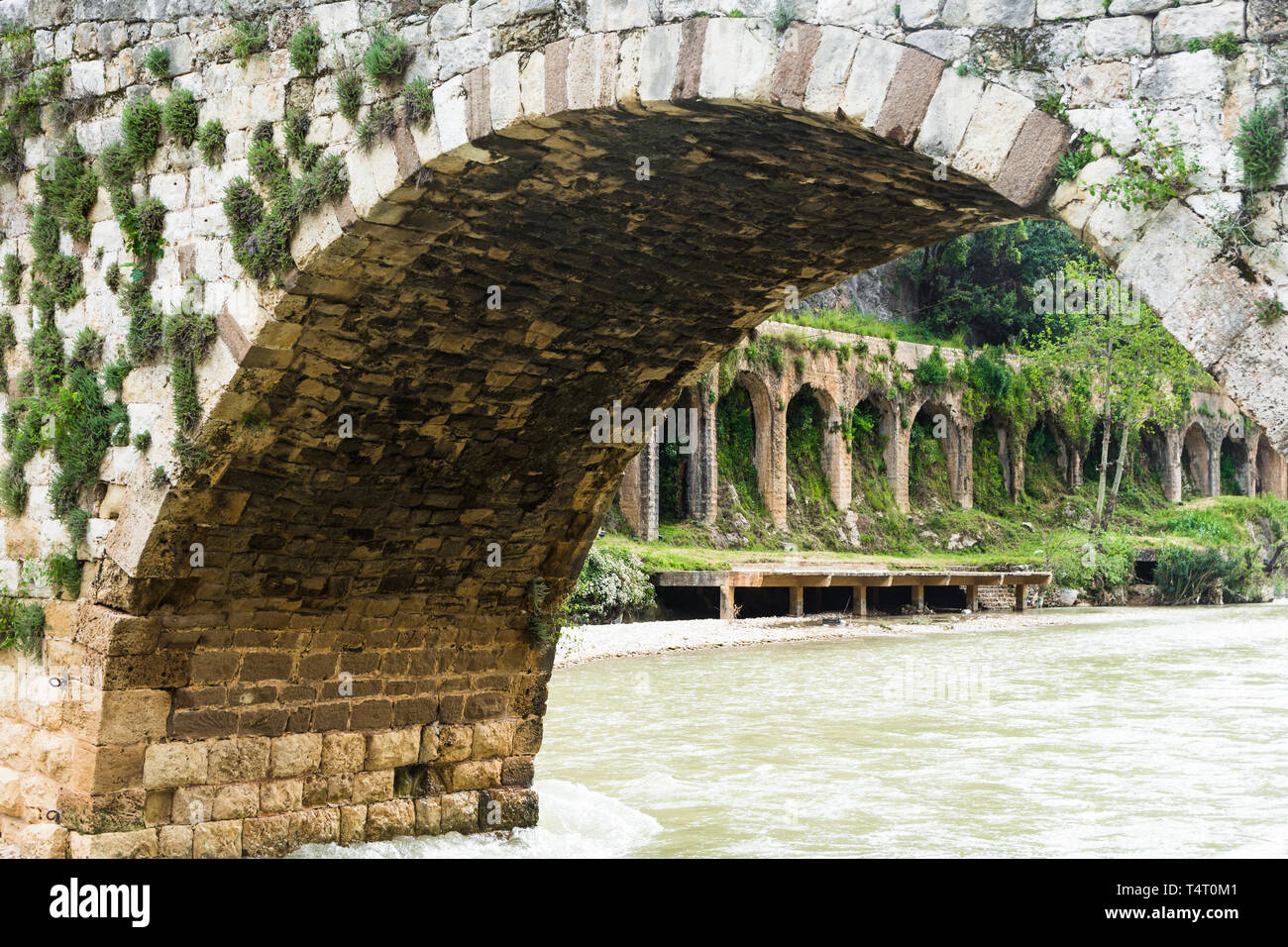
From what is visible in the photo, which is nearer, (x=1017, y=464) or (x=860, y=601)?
(x=860, y=601)

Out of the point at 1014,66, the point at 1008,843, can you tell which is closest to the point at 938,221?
the point at 1014,66

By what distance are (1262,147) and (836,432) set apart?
918 inches

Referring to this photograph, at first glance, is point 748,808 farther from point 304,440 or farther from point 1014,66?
point 1014,66

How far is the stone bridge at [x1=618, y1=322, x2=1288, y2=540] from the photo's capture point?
23.0 meters

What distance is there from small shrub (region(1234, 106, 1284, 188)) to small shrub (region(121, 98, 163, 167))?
174 inches

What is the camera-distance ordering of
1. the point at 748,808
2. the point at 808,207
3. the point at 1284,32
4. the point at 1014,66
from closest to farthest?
the point at 1284,32 → the point at 1014,66 → the point at 808,207 → the point at 748,808

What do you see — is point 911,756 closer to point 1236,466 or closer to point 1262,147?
point 1262,147

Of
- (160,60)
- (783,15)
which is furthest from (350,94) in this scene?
(783,15)

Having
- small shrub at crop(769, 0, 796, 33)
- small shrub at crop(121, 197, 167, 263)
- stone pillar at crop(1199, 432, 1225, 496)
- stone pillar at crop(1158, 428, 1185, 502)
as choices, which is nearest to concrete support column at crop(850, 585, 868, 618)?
stone pillar at crop(1158, 428, 1185, 502)

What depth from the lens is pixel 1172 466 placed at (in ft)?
118

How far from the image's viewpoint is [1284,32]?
11.5 ft

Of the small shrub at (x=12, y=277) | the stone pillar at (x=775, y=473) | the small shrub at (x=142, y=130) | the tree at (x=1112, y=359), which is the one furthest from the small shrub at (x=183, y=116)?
the tree at (x=1112, y=359)

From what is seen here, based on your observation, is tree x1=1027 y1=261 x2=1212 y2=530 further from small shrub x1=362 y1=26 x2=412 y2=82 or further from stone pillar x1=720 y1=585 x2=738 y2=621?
small shrub x1=362 y1=26 x2=412 y2=82

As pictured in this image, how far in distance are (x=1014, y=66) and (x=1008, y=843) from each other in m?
5.22
